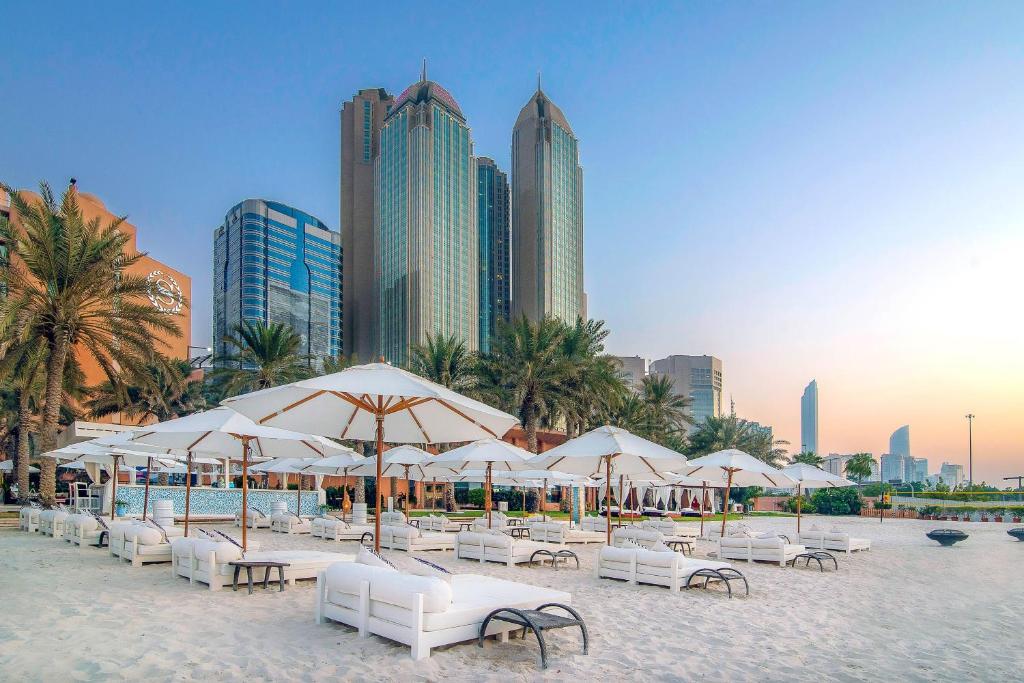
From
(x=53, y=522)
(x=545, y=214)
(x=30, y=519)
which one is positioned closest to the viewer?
(x=53, y=522)

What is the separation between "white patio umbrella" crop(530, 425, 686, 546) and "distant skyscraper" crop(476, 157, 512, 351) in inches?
4617

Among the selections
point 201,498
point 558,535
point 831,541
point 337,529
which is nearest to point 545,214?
point 201,498

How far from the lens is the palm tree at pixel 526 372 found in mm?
33969

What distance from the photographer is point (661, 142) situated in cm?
2484

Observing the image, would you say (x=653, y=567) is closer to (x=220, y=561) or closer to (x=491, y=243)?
(x=220, y=561)

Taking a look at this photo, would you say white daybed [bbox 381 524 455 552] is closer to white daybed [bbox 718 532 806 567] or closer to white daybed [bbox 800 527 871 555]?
→ white daybed [bbox 718 532 806 567]

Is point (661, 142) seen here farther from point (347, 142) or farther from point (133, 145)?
point (347, 142)

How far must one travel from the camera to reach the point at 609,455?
13523 mm

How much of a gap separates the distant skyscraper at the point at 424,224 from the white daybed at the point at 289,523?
96856 millimetres

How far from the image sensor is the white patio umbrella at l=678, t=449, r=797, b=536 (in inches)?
663

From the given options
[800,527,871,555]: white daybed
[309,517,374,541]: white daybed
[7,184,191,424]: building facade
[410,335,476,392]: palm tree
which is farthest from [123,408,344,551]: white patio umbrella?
[7,184,191,424]: building facade

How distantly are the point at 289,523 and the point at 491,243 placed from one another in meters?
120

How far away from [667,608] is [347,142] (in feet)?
466

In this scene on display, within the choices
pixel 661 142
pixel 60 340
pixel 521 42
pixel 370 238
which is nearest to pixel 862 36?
pixel 661 142
